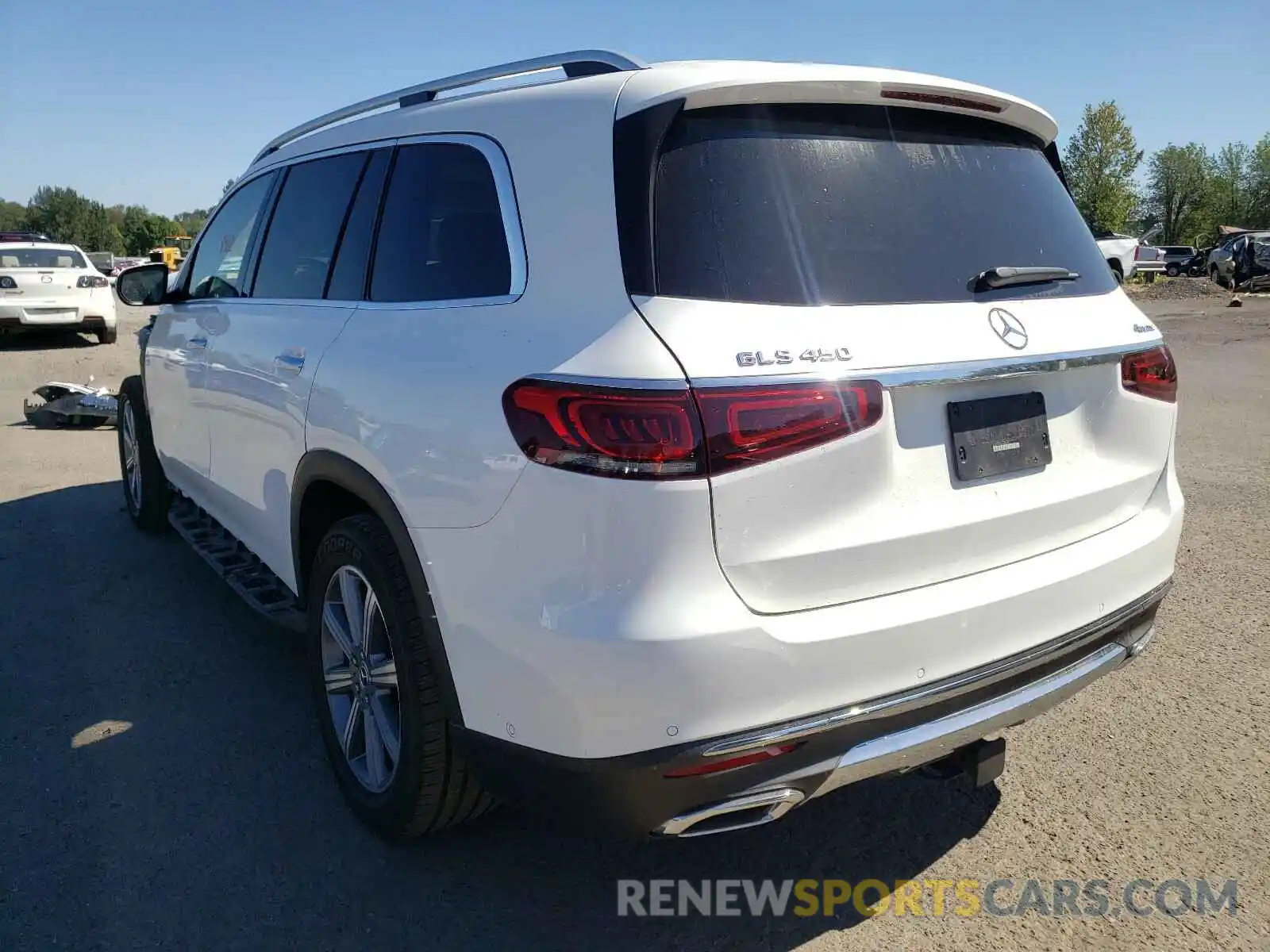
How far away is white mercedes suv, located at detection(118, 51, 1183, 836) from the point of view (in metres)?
2.00

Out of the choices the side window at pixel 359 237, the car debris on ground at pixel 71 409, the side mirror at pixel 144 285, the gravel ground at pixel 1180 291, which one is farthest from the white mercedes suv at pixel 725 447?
the gravel ground at pixel 1180 291

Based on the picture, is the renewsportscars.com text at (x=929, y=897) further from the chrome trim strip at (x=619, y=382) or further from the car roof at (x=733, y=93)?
the car roof at (x=733, y=93)

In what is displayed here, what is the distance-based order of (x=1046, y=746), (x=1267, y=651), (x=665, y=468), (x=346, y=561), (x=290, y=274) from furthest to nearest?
(x=1267, y=651) → (x=290, y=274) → (x=1046, y=746) → (x=346, y=561) → (x=665, y=468)

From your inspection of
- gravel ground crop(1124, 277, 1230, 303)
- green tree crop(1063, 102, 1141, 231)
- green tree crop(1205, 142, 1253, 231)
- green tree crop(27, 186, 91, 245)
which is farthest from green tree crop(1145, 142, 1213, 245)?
green tree crop(27, 186, 91, 245)

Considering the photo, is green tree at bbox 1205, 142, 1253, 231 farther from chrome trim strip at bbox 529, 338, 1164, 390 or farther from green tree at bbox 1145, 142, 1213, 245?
chrome trim strip at bbox 529, 338, 1164, 390

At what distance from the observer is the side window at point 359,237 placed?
123 inches

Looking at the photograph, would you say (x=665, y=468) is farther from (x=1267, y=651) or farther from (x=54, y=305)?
(x=54, y=305)

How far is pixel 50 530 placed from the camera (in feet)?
20.1

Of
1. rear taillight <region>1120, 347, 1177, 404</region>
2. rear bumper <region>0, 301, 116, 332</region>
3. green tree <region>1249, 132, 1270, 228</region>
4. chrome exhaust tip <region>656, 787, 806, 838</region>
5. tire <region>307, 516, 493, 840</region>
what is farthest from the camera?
green tree <region>1249, 132, 1270, 228</region>

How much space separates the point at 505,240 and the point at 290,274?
1.52m

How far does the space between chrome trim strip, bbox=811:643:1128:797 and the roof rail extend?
1.65 m

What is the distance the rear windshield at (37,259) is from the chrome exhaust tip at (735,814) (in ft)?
56.8

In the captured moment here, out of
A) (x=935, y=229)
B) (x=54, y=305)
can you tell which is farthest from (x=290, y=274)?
(x=54, y=305)

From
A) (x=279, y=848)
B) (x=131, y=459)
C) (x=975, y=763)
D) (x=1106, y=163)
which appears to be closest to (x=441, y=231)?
(x=279, y=848)
